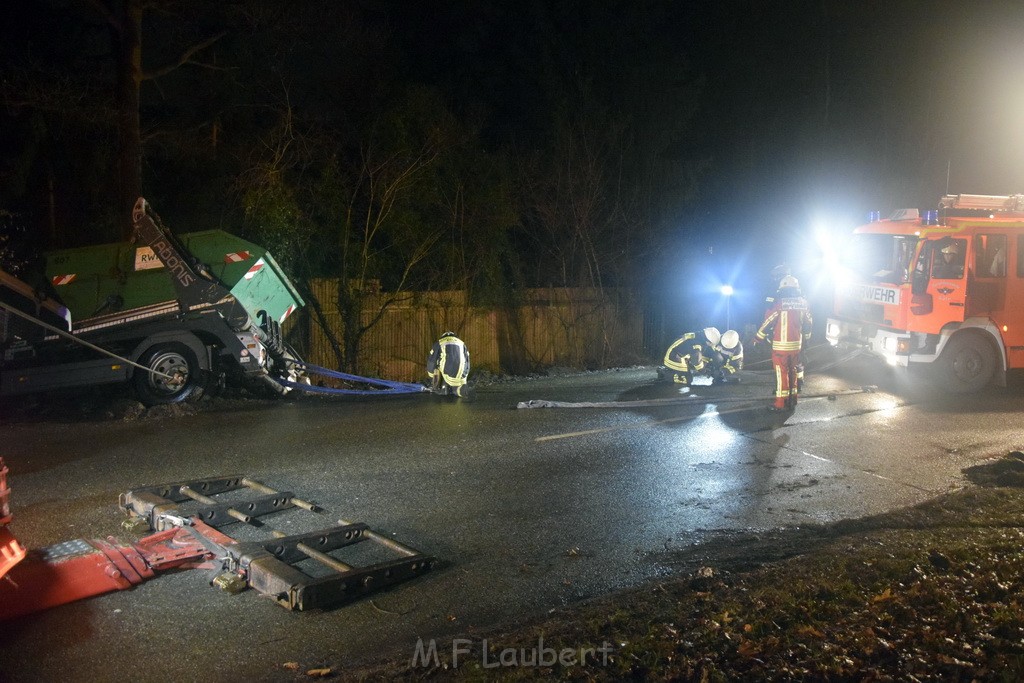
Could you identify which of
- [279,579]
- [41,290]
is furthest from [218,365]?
[279,579]

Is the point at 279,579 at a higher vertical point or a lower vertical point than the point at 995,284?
lower

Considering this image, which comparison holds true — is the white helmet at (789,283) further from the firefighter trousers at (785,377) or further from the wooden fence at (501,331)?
the wooden fence at (501,331)

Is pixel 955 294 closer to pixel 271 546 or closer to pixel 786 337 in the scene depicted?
pixel 786 337

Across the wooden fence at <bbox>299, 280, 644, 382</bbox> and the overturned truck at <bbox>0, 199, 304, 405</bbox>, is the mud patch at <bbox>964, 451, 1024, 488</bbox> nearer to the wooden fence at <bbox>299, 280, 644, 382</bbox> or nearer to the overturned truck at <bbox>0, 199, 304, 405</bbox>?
the overturned truck at <bbox>0, 199, 304, 405</bbox>

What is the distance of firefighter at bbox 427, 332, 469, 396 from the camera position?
12.3 metres

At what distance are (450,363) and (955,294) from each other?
Answer: 7694 mm

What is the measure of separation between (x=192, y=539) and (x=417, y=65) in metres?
16.7

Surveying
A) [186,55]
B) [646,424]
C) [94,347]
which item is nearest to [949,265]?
[646,424]

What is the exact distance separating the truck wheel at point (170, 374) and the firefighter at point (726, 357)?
25.1ft

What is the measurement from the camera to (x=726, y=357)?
13.5 meters

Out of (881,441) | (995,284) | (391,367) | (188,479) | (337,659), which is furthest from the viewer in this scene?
(391,367)

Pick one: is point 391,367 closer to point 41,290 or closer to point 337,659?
point 41,290

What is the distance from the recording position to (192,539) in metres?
5.88

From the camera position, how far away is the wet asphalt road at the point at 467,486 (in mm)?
4828
